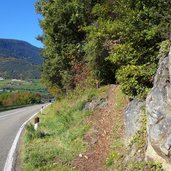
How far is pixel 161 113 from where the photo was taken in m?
7.88

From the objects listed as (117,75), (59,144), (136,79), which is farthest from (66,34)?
(136,79)

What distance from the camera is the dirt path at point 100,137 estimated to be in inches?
377

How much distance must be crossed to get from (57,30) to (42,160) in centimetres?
1620

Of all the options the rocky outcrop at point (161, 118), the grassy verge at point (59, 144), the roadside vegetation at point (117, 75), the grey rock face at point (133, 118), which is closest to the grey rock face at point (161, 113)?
the rocky outcrop at point (161, 118)

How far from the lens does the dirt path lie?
9.57 meters

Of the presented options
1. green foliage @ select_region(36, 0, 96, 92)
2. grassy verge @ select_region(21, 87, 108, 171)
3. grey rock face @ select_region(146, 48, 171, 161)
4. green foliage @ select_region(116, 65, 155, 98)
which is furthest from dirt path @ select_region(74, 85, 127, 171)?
green foliage @ select_region(36, 0, 96, 92)

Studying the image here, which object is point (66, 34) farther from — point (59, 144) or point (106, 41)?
point (59, 144)

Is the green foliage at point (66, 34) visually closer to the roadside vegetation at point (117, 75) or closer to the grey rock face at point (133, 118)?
the roadside vegetation at point (117, 75)

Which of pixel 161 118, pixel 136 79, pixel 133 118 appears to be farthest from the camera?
pixel 136 79

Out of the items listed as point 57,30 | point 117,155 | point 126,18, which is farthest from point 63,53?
point 117,155

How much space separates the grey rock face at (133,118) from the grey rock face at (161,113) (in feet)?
4.25

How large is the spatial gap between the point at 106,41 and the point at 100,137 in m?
5.34

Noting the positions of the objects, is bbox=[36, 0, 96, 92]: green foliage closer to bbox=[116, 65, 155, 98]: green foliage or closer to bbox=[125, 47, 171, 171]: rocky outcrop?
bbox=[116, 65, 155, 98]: green foliage

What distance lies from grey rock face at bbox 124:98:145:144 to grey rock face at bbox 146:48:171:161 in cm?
129
